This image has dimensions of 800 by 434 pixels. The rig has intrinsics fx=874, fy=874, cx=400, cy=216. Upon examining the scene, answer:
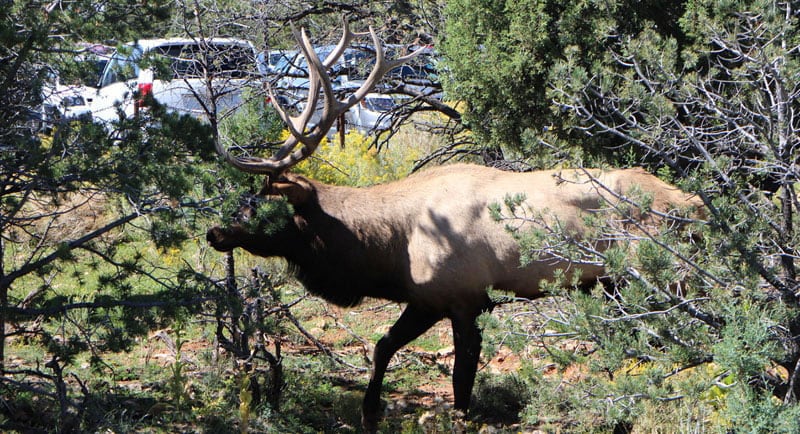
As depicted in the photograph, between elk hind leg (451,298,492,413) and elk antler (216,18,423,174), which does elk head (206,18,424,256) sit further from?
elk hind leg (451,298,492,413)

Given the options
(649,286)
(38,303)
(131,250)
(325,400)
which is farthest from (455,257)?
(131,250)

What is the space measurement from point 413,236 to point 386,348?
841mm

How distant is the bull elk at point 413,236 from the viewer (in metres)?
6.07

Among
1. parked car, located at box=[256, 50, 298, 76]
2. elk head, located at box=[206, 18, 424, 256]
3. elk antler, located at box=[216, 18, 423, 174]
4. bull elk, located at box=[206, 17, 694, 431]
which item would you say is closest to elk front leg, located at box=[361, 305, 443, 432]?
bull elk, located at box=[206, 17, 694, 431]

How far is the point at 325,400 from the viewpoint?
6672mm

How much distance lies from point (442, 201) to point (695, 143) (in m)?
2.39

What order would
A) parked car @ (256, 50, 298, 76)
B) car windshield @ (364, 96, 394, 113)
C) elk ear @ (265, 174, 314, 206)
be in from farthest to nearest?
1. car windshield @ (364, 96, 394, 113)
2. parked car @ (256, 50, 298, 76)
3. elk ear @ (265, 174, 314, 206)

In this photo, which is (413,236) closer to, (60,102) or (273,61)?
(60,102)

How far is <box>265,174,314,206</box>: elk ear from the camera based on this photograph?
20.4 feet

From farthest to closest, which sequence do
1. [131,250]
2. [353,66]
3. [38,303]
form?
[131,250] < [353,66] < [38,303]

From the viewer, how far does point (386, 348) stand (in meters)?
6.35

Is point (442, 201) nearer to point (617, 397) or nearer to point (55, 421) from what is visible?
point (617, 397)

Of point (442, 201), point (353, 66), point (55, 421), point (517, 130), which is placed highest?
point (353, 66)

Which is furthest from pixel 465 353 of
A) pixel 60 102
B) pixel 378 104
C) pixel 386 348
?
pixel 378 104
